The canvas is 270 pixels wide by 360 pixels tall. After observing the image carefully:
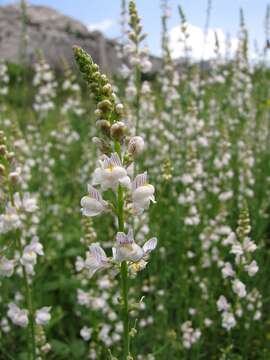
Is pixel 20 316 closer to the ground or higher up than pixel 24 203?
closer to the ground

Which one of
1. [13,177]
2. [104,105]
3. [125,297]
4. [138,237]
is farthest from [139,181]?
[138,237]

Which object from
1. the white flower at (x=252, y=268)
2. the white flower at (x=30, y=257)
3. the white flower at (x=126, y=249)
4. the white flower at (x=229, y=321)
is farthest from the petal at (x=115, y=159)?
the white flower at (x=229, y=321)

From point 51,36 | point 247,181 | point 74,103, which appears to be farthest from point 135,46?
point 51,36

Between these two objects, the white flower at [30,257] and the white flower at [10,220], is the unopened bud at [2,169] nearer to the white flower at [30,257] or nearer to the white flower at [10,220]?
the white flower at [10,220]

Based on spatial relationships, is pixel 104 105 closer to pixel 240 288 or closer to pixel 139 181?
pixel 139 181

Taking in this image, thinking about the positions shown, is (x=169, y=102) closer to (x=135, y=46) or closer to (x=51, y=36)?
(x=135, y=46)

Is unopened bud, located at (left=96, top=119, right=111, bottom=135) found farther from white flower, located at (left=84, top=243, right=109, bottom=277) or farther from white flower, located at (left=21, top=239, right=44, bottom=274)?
white flower, located at (left=21, top=239, right=44, bottom=274)

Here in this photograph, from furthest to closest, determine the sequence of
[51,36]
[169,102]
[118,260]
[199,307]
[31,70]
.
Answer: [51,36] → [31,70] → [169,102] → [199,307] → [118,260]
